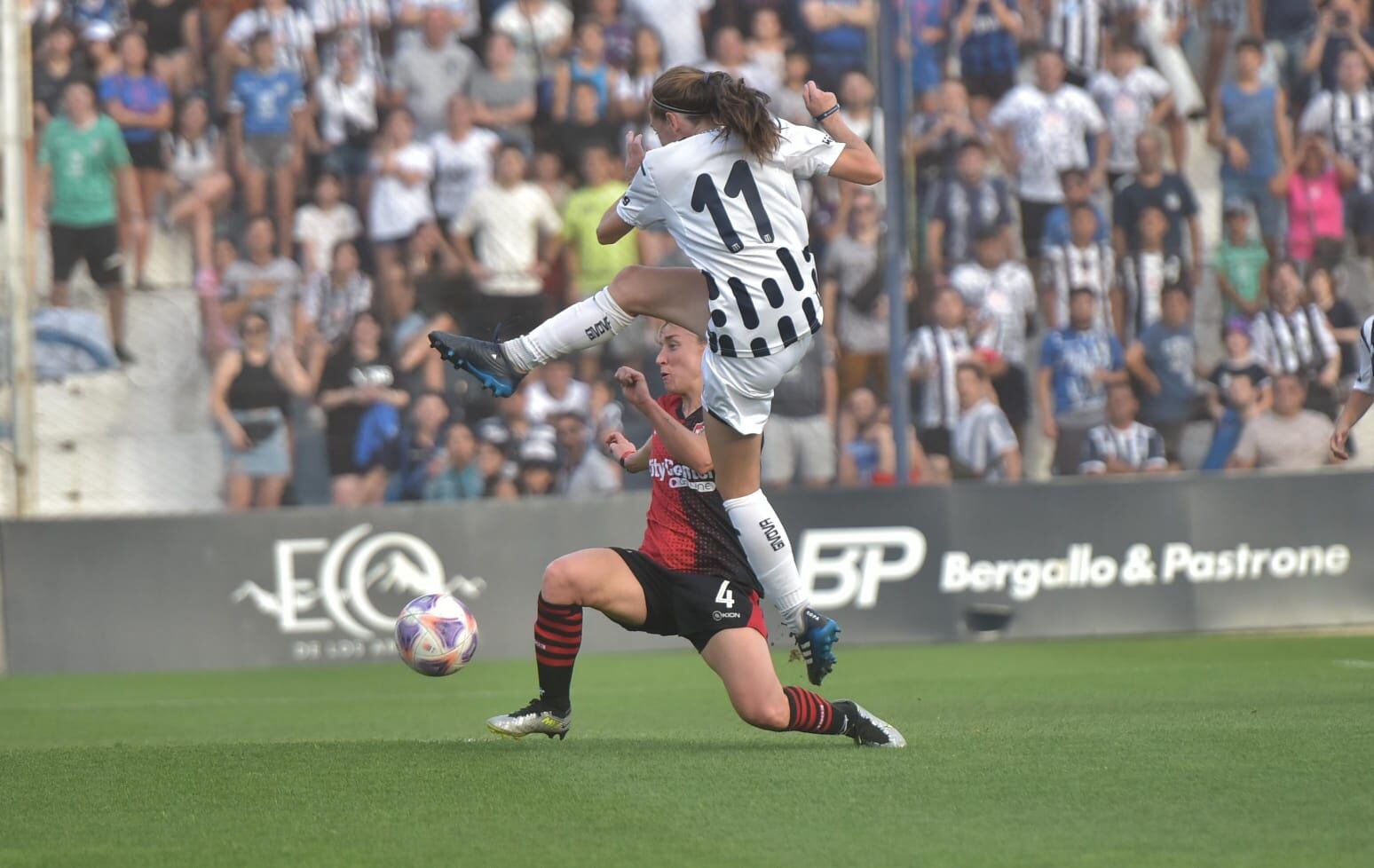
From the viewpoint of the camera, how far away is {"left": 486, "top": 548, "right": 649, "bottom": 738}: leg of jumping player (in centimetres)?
636

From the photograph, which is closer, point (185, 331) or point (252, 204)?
point (185, 331)

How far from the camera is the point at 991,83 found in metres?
14.4

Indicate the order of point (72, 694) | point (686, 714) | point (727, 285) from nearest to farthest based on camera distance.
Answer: point (727, 285), point (686, 714), point (72, 694)

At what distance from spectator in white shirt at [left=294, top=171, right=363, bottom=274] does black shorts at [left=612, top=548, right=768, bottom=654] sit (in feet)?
25.2

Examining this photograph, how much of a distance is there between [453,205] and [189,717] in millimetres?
5410

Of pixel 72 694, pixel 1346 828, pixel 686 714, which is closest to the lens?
pixel 1346 828

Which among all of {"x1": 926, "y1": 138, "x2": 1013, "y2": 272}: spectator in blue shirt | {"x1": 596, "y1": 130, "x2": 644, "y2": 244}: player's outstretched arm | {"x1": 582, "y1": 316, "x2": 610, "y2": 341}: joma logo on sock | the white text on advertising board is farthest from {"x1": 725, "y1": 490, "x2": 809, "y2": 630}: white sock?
{"x1": 926, "y1": 138, "x2": 1013, "y2": 272}: spectator in blue shirt

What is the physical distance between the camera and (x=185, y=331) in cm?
1255

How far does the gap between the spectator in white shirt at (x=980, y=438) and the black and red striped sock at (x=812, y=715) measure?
6999 millimetres

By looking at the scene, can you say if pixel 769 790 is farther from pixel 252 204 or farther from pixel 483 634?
pixel 252 204

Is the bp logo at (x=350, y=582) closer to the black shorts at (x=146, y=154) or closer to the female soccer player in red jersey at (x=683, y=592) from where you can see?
the black shorts at (x=146, y=154)

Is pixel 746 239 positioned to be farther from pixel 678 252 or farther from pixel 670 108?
pixel 678 252

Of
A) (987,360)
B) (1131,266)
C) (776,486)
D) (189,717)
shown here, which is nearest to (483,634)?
(776,486)

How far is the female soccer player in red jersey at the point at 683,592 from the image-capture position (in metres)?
6.21
